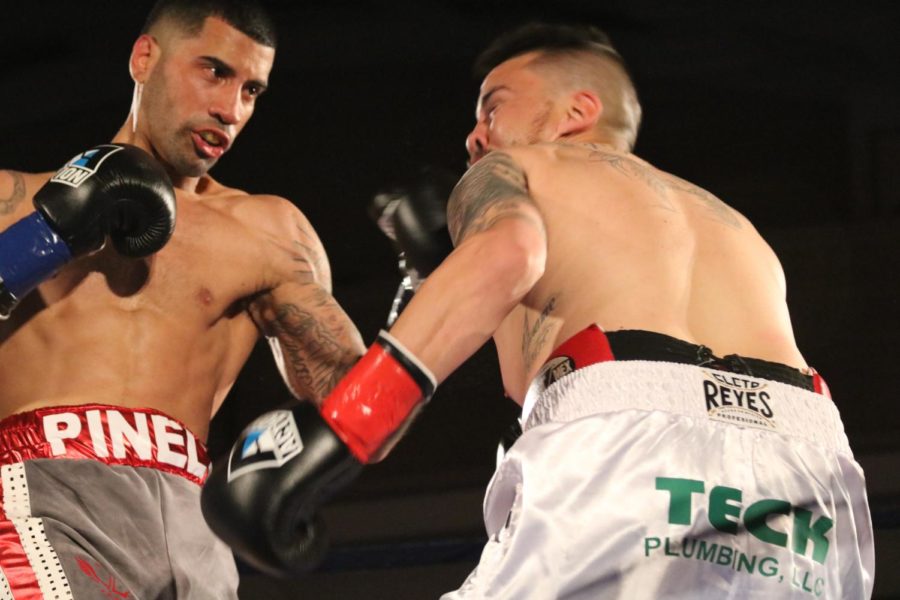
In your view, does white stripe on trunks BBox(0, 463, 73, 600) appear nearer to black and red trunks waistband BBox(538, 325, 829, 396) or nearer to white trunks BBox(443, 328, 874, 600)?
white trunks BBox(443, 328, 874, 600)

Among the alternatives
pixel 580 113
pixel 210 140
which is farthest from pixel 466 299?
pixel 210 140

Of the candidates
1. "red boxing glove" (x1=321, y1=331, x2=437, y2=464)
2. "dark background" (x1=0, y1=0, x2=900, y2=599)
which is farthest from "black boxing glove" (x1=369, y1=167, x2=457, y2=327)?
"dark background" (x1=0, y1=0, x2=900, y2=599)

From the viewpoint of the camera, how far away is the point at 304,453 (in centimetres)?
125

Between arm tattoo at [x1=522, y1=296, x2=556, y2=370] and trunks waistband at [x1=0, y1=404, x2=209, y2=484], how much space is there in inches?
27.2

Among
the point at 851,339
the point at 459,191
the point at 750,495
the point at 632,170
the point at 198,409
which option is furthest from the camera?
the point at 851,339

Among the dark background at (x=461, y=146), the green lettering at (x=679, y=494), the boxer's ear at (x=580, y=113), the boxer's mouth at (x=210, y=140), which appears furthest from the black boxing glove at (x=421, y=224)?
the dark background at (x=461, y=146)

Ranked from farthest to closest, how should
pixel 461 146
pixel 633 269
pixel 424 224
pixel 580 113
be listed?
pixel 461 146 < pixel 424 224 < pixel 580 113 < pixel 633 269

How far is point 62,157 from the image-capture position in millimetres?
4484

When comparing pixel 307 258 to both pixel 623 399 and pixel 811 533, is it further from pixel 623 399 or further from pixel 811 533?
pixel 811 533

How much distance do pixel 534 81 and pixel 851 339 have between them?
7.19 feet

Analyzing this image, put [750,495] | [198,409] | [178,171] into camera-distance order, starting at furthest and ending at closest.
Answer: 1. [178,171]
2. [198,409]
3. [750,495]

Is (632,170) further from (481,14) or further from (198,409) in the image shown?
(481,14)

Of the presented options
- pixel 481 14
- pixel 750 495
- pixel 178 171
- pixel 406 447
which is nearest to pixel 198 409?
pixel 178 171

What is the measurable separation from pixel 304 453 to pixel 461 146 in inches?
125
